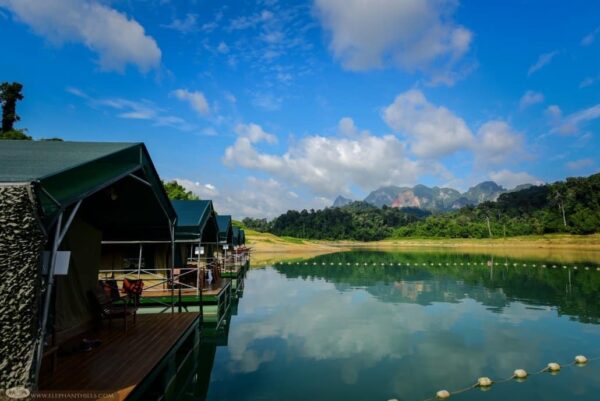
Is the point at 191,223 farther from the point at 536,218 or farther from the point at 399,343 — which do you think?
the point at 536,218

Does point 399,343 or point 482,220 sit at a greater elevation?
point 482,220

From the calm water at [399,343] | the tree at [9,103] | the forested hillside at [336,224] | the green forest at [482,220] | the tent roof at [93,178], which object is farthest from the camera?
the forested hillside at [336,224]

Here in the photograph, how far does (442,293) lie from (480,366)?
13238mm

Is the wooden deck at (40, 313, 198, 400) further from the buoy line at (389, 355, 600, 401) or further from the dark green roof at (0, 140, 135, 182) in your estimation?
the buoy line at (389, 355, 600, 401)

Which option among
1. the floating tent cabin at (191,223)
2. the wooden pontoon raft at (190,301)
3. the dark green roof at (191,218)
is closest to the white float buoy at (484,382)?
the wooden pontoon raft at (190,301)

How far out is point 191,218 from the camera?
17062 mm

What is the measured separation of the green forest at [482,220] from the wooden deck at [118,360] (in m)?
81.9

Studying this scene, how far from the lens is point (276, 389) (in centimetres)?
839

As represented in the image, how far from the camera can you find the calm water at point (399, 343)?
27.9ft

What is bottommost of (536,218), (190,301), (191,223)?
(190,301)

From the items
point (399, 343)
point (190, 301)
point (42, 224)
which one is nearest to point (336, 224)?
point (190, 301)

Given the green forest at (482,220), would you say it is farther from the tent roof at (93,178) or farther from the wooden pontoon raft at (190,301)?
the tent roof at (93,178)

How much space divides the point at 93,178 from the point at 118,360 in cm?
343

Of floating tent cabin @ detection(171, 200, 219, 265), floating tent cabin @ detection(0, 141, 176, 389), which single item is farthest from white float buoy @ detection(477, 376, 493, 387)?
floating tent cabin @ detection(171, 200, 219, 265)
